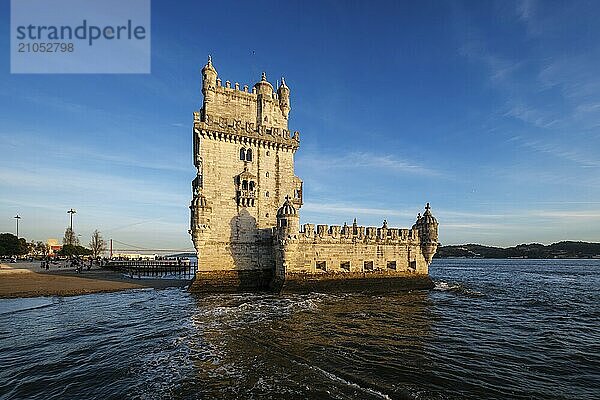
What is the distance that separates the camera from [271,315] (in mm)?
19078

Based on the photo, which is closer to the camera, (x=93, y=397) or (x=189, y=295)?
(x=93, y=397)

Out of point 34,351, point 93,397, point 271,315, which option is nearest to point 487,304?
point 271,315

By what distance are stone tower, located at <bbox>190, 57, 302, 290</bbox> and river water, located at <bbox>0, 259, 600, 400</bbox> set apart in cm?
659

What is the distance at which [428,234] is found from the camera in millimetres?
32625

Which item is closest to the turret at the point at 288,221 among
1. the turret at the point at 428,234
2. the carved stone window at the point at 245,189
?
the carved stone window at the point at 245,189

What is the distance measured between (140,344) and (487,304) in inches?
955

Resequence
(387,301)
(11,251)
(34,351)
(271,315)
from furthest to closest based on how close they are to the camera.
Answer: (11,251), (387,301), (271,315), (34,351)

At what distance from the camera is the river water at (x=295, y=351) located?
9.65 metres

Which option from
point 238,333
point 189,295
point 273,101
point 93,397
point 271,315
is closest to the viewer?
point 93,397

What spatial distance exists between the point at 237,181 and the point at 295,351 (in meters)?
19.5

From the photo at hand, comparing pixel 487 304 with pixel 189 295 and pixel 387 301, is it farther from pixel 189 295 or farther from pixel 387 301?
pixel 189 295

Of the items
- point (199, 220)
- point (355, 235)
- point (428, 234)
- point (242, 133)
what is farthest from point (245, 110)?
point (428, 234)

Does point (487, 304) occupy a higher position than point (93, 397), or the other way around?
point (93, 397)

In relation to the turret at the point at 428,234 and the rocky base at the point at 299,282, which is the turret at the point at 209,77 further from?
the turret at the point at 428,234
